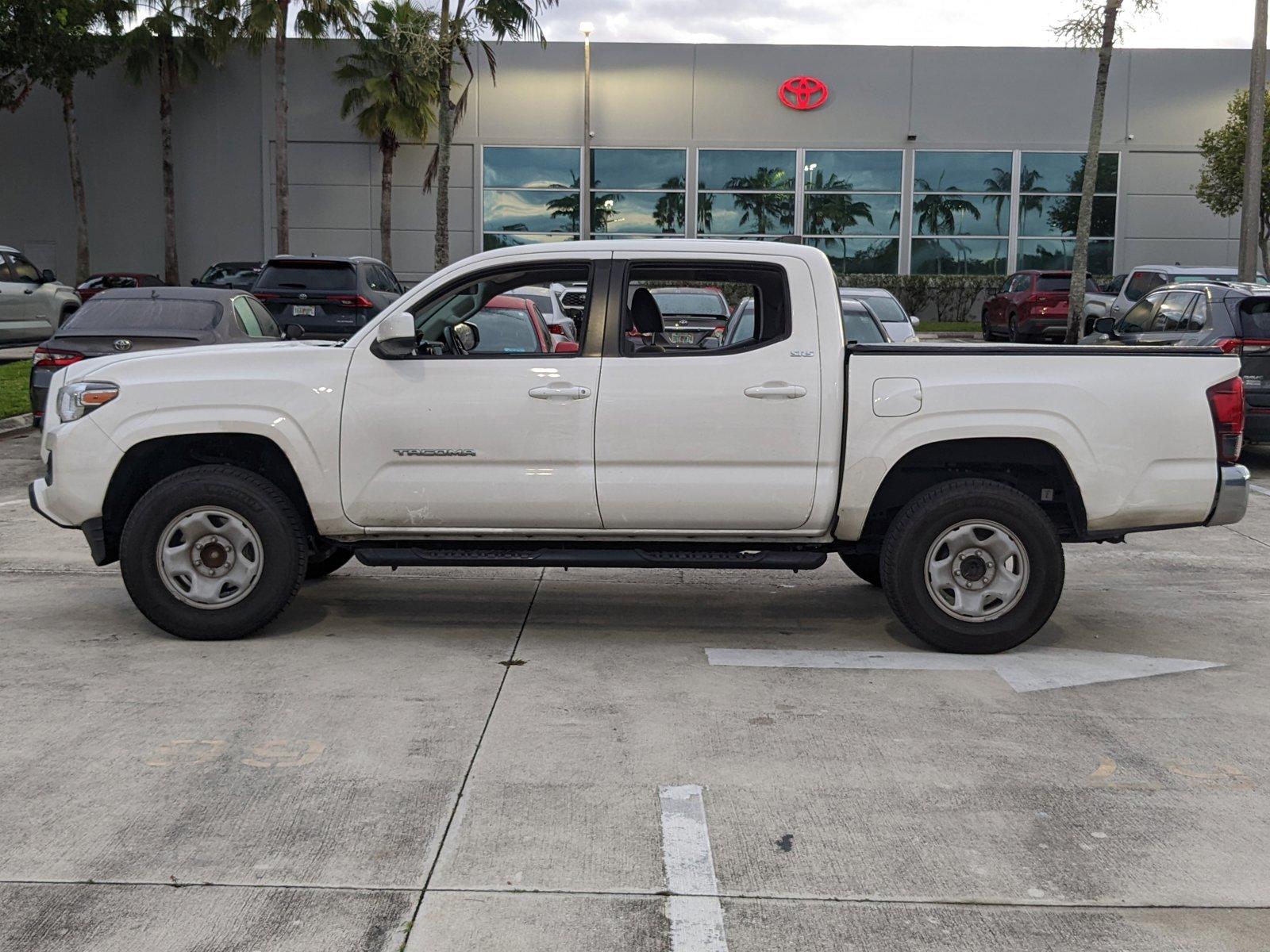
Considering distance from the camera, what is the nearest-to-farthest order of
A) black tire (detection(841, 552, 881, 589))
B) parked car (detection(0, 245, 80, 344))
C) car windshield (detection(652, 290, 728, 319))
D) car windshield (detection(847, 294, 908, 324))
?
black tire (detection(841, 552, 881, 589)) < car windshield (detection(652, 290, 728, 319)) < car windshield (detection(847, 294, 908, 324)) < parked car (detection(0, 245, 80, 344))

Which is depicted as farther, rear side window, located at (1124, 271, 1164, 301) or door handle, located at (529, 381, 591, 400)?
rear side window, located at (1124, 271, 1164, 301)

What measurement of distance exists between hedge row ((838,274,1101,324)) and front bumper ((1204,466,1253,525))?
32021mm

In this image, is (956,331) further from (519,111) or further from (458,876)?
(458,876)

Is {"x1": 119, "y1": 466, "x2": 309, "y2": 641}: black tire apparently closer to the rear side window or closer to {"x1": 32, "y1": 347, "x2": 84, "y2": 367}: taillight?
{"x1": 32, "y1": 347, "x2": 84, "y2": 367}: taillight

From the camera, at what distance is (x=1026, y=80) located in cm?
3788

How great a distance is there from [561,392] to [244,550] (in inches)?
68.7

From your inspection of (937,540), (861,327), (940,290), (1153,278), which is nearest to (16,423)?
(861,327)

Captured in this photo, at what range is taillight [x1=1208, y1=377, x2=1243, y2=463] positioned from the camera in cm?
645

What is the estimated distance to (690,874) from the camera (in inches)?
161

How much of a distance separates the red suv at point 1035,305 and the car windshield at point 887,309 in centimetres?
1238

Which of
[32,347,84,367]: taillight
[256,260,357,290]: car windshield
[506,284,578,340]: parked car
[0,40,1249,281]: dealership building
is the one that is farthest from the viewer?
[0,40,1249,281]: dealership building

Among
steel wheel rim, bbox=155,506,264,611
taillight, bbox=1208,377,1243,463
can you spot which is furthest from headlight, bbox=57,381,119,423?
taillight, bbox=1208,377,1243,463

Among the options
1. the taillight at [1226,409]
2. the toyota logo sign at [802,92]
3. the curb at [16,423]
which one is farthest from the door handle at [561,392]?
the toyota logo sign at [802,92]

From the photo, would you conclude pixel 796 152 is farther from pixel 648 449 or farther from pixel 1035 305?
pixel 648 449
